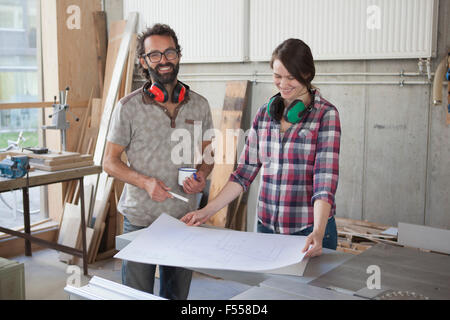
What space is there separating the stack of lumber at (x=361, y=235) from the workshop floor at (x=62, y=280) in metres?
0.84

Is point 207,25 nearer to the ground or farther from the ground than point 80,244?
farther from the ground

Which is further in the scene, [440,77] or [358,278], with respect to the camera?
[440,77]

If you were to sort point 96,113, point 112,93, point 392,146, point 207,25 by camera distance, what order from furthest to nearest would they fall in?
point 96,113 < point 112,93 < point 207,25 < point 392,146

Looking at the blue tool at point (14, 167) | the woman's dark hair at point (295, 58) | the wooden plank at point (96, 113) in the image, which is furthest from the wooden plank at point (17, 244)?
the woman's dark hair at point (295, 58)

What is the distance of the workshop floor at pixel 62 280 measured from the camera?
3797mm

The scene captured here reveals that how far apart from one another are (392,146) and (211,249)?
2.18m

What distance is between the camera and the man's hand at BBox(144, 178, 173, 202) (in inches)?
81.9

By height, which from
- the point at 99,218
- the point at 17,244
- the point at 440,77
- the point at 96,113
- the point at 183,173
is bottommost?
the point at 17,244

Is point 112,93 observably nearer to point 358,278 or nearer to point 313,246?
point 313,246

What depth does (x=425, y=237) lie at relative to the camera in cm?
170

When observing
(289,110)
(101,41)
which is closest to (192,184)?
(289,110)

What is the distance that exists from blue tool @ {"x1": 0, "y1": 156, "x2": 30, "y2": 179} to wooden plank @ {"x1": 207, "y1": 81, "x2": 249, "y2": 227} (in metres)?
1.55

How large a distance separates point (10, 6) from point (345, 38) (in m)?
3.07

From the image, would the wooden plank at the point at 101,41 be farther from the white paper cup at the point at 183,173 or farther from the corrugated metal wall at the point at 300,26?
the white paper cup at the point at 183,173
